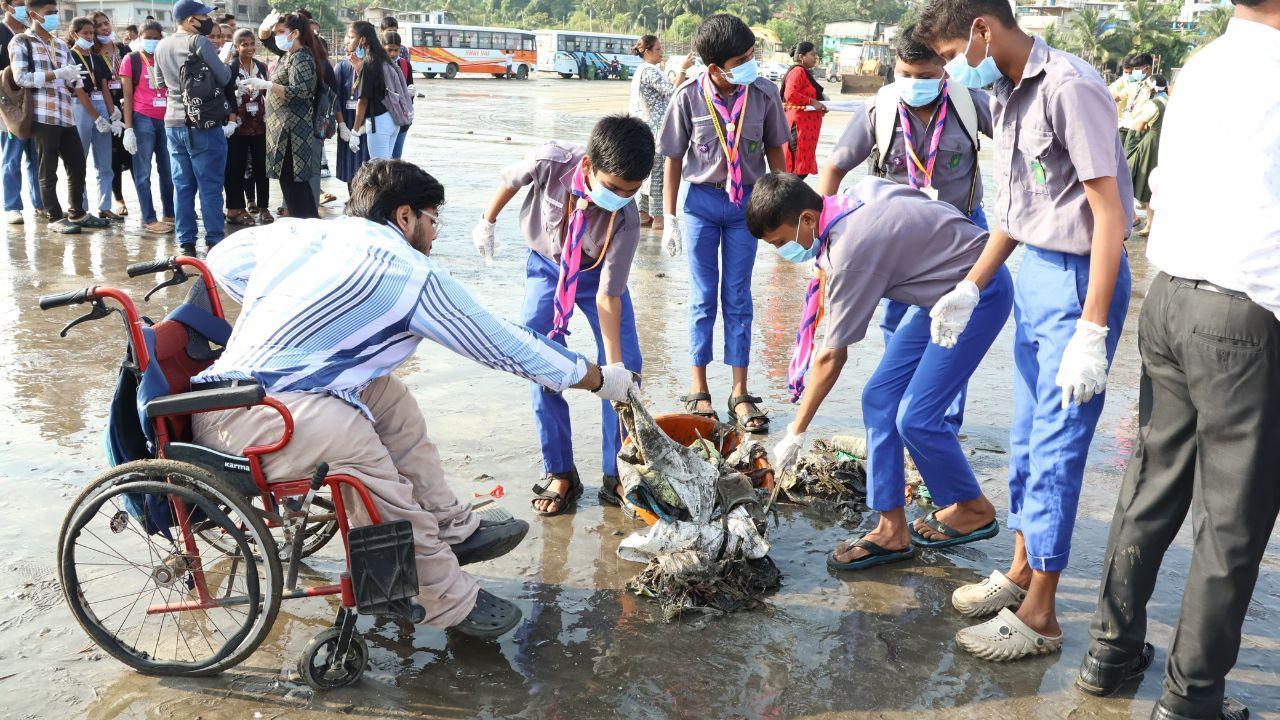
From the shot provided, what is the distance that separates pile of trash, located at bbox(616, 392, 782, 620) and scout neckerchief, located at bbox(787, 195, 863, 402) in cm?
58

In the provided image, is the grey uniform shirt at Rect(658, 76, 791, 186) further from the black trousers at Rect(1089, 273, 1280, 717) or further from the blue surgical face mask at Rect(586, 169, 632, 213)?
the black trousers at Rect(1089, 273, 1280, 717)

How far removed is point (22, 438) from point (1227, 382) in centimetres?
462

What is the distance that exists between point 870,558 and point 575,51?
44.3 m

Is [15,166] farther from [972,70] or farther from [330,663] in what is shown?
[972,70]

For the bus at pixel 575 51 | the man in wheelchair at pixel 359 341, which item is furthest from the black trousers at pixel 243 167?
the bus at pixel 575 51

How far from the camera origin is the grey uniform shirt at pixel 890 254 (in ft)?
11.0

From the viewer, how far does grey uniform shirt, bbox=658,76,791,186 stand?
5281mm

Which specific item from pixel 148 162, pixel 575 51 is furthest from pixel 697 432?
pixel 575 51

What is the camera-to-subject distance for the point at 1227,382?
8.02ft

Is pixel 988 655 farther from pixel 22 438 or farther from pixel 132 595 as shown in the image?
pixel 22 438

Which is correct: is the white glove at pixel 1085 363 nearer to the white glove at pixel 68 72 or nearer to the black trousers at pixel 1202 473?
the black trousers at pixel 1202 473

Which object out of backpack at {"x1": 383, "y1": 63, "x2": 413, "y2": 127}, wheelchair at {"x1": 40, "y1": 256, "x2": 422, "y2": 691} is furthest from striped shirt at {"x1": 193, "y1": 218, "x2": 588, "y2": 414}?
backpack at {"x1": 383, "y1": 63, "x2": 413, "y2": 127}

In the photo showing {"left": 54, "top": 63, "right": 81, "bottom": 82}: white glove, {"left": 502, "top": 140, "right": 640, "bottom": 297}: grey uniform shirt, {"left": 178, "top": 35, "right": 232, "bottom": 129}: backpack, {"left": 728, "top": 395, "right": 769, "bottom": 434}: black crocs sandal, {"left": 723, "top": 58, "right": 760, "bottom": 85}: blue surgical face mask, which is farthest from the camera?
{"left": 54, "top": 63, "right": 81, "bottom": 82}: white glove

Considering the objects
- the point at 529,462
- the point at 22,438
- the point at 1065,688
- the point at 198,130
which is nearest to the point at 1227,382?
the point at 1065,688
